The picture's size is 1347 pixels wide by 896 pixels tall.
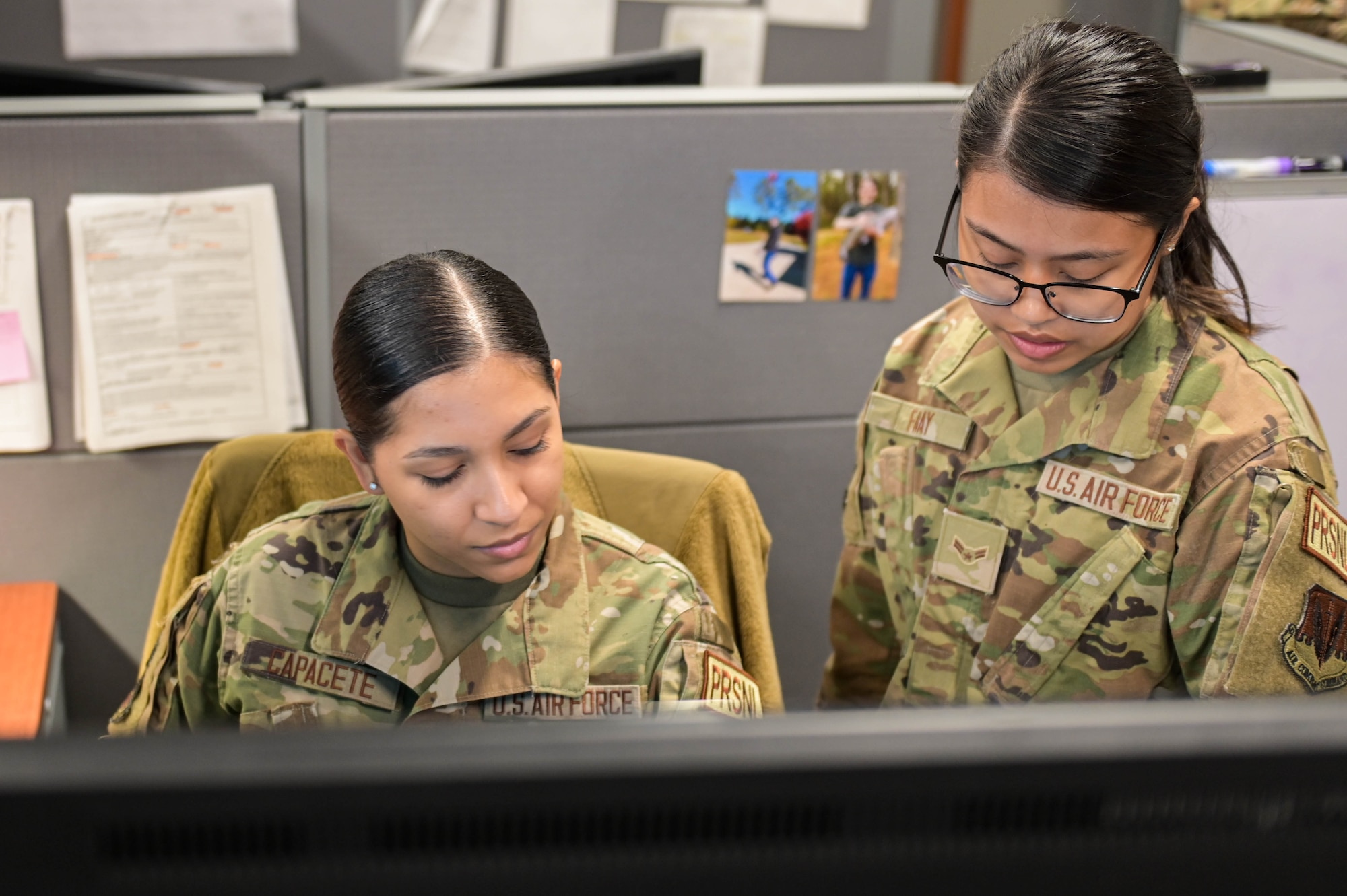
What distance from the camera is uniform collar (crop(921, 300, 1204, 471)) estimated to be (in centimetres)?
102

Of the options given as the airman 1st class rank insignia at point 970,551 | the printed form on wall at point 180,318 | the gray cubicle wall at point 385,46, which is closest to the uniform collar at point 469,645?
the airman 1st class rank insignia at point 970,551

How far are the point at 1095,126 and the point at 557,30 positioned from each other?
1904 mm

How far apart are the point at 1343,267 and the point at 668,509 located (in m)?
0.89

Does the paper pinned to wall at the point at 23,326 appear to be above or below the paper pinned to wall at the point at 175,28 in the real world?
below

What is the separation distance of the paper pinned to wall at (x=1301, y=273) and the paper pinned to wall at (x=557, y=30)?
1508 millimetres

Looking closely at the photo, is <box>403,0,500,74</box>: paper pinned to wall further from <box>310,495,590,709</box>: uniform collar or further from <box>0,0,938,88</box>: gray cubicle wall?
<box>310,495,590,709</box>: uniform collar

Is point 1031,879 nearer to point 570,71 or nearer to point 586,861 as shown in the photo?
point 586,861

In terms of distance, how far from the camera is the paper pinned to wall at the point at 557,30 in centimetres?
260

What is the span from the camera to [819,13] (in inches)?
105

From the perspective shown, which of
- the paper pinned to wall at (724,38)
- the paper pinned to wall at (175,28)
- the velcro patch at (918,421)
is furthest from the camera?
the paper pinned to wall at (724,38)

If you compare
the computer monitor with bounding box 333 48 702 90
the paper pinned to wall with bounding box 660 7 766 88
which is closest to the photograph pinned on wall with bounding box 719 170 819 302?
the computer monitor with bounding box 333 48 702 90

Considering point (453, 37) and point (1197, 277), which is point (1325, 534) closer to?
point (1197, 277)

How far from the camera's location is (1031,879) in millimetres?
347

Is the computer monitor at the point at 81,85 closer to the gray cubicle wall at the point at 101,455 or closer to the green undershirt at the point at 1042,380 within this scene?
the gray cubicle wall at the point at 101,455
